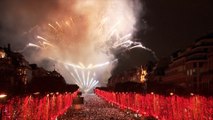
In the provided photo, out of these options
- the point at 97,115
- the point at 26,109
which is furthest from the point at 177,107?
the point at 97,115

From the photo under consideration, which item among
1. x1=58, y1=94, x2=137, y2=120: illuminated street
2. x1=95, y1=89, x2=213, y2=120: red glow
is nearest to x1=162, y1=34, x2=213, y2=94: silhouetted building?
x1=58, y1=94, x2=137, y2=120: illuminated street

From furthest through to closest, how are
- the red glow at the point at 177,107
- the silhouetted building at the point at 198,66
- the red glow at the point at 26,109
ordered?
the silhouetted building at the point at 198,66, the red glow at the point at 177,107, the red glow at the point at 26,109

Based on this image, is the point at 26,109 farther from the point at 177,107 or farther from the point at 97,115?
the point at 97,115

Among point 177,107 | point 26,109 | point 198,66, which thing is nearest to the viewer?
point 26,109

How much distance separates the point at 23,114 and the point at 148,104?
27599 millimetres

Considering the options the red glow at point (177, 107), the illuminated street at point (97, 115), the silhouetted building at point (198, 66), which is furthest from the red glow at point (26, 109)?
the silhouetted building at point (198, 66)

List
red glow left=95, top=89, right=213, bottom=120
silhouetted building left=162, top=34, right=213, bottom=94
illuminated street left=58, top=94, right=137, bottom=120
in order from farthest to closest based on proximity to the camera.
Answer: silhouetted building left=162, top=34, right=213, bottom=94 → illuminated street left=58, top=94, right=137, bottom=120 → red glow left=95, top=89, right=213, bottom=120

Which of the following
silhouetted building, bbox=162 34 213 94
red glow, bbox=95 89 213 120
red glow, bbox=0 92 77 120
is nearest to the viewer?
red glow, bbox=0 92 77 120

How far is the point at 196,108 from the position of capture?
38.5m

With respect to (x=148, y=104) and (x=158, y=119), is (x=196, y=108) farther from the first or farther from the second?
(x=148, y=104)

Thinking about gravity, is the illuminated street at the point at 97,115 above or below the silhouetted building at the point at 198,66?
below

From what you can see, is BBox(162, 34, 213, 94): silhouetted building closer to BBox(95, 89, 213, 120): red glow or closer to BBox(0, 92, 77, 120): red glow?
BBox(95, 89, 213, 120): red glow

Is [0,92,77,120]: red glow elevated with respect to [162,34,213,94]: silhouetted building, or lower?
lower

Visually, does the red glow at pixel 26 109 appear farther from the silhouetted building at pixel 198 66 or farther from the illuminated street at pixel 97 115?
the silhouetted building at pixel 198 66
